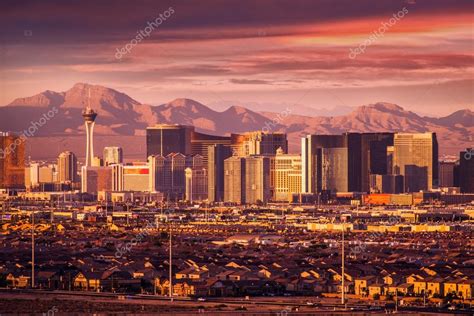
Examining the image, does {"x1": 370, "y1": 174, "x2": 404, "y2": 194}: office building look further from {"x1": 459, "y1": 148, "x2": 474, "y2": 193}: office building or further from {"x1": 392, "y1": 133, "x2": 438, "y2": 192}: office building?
{"x1": 459, "y1": 148, "x2": 474, "y2": 193}: office building

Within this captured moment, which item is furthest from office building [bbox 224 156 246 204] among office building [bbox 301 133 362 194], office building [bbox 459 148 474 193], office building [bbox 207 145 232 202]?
office building [bbox 459 148 474 193]

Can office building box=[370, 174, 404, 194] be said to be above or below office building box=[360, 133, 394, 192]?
below

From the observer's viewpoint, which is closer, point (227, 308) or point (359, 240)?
point (227, 308)

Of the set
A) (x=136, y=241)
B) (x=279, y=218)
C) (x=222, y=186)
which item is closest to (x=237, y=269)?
(x=136, y=241)

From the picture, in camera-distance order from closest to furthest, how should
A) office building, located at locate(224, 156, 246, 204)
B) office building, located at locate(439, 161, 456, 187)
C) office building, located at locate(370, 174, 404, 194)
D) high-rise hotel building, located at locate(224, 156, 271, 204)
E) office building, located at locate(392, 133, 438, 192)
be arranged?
office building, located at locate(370, 174, 404, 194)
high-rise hotel building, located at locate(224, 156, 271, 204)
office building, located at locate(224, 156, 246, 204)
office building, located at locate(392, 133, 438, 192)
office building, located at locate(439, 161, 456, 187)

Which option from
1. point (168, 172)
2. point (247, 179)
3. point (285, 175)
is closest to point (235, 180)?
point (247, 179)

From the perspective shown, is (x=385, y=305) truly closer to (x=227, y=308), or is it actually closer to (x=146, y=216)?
(x=227, y=308)

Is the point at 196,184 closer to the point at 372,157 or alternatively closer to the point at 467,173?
the point at 372,157

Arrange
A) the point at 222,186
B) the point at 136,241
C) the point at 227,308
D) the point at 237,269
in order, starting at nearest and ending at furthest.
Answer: the point at 227,308, the point at 237,269, the point at 136,241, the point at 222,186
